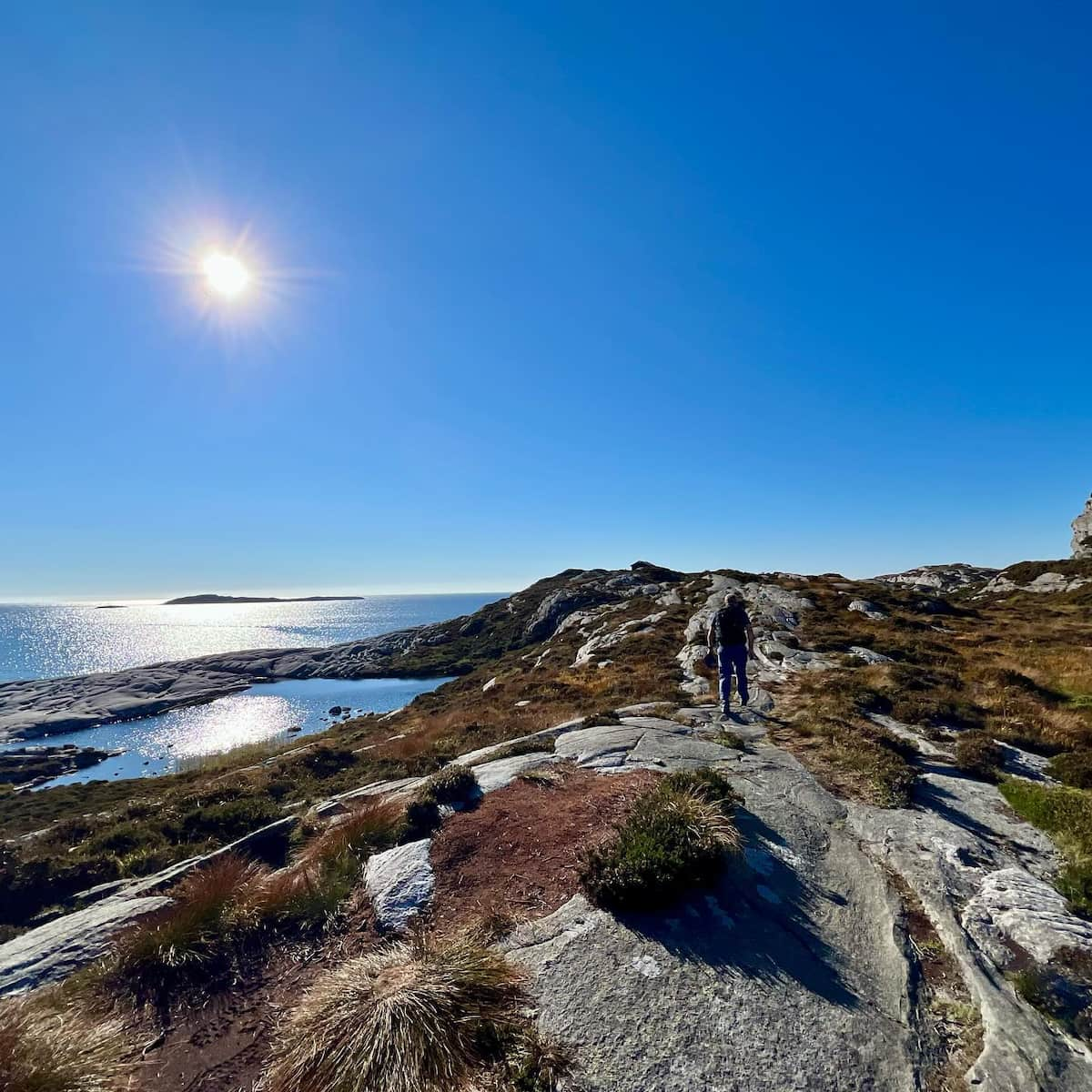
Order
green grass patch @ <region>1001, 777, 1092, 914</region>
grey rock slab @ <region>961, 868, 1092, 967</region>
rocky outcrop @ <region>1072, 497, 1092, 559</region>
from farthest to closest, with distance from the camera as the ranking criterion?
rocky outcrop @ <region>1072, 497, 1092, 559</region>, green grass patch @ <region>1001, 777, 1092, 914</region>, grey rock slab @ <region>961, 868, 1092, 967</region>

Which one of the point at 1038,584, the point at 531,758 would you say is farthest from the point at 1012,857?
the point at 1038,584

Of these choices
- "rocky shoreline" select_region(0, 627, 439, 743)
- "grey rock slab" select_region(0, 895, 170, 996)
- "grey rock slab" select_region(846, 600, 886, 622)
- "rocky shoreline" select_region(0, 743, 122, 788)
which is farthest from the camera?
"rocky shoreline" select_region(0, 627, 439, 743)

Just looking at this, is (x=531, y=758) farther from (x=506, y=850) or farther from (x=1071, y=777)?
(x=1071, y=777)

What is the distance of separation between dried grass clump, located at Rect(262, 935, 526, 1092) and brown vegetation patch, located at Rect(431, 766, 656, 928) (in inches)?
54.2

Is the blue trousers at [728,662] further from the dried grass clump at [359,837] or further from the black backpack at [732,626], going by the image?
the dried grass clump at [359,837]

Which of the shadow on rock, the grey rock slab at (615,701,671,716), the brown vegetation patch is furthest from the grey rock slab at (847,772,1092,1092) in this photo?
the grey rock slab at (615,701,671,716)

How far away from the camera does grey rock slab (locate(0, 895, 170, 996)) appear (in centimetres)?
665

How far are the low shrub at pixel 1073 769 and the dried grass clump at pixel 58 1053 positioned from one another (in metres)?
15.2

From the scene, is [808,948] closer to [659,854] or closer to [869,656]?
[659,854]

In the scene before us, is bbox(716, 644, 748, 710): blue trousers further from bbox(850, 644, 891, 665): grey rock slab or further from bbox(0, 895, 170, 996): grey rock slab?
bbox(0, 895, 170, 996): grey rock slab

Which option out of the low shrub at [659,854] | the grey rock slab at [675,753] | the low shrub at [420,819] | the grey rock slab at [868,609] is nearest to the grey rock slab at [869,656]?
the grey rock slab at [868,609]

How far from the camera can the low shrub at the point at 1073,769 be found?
9.70 m

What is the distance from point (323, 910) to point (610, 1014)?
4.77 meters

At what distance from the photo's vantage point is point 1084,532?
67625 millimetres
